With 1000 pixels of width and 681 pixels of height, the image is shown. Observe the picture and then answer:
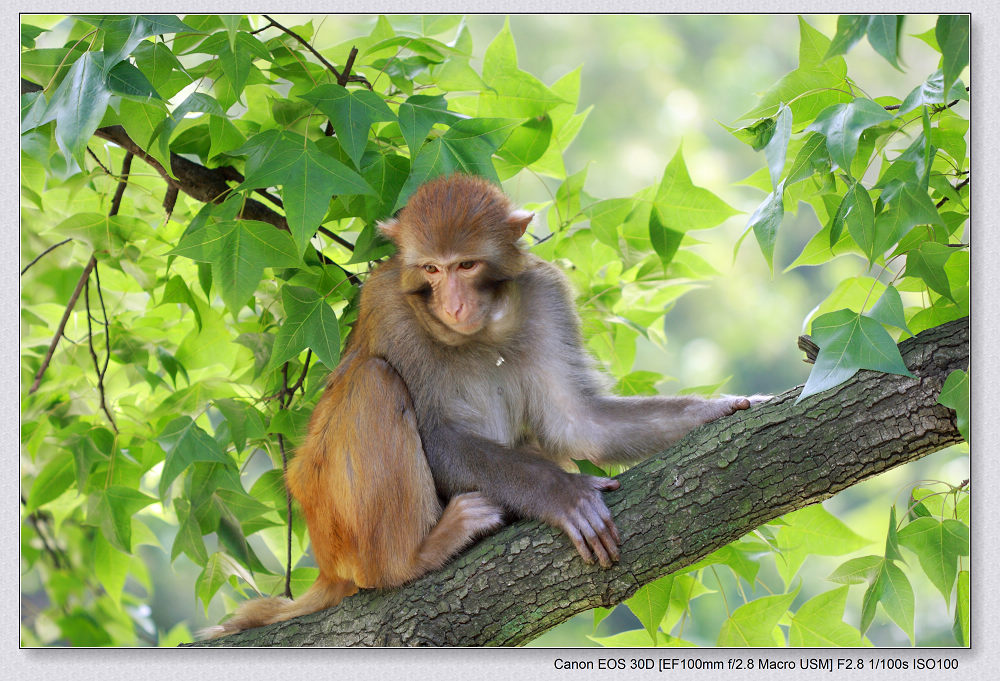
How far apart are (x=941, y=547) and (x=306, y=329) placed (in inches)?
90.4

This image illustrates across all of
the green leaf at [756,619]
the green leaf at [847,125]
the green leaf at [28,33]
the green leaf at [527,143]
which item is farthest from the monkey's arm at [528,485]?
the green leaf at [28,33]

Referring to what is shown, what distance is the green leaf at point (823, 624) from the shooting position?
302cm

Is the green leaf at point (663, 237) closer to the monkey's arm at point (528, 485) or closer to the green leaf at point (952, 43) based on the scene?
the monkey's arm at point (528, 485)

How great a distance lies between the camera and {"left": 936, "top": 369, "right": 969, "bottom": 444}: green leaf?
2.38 meters

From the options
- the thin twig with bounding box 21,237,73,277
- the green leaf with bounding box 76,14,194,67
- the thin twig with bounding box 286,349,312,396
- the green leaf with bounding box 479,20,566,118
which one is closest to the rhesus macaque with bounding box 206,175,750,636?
the thin twig with bounding box 286,349,312,396

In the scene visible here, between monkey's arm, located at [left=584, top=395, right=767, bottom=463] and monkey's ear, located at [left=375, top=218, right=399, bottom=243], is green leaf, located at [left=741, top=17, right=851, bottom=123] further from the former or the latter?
monkey's ear, located at [left=375, top=218, right=399, bottom=243]

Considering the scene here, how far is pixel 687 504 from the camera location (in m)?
2.68

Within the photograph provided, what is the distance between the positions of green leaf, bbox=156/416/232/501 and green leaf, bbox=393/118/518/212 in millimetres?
1148

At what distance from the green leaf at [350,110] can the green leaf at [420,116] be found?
62mm

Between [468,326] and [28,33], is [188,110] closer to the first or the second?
[28,33]

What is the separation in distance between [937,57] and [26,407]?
3.82m

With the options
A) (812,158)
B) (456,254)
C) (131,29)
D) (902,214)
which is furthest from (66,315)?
(902,214)

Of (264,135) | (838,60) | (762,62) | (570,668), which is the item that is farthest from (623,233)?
(762,62)

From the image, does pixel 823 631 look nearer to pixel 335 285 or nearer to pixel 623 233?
pixel 623 233
